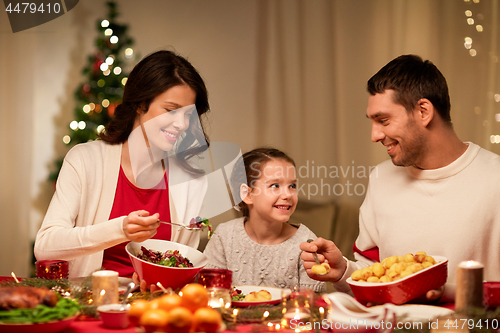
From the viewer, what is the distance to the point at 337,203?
333 centimetres

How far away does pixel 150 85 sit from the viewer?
2113 millimetres

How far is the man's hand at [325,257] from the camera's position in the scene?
1.60 meters

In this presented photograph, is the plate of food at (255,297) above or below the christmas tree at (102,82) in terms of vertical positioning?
below

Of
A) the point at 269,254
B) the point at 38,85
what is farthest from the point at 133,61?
the point at 269,254

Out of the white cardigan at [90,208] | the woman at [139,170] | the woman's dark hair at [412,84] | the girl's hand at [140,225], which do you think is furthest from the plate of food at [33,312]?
the woman's dark hair at [412,84]

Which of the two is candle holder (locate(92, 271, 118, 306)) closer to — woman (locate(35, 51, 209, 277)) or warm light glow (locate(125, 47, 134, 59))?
woman (locate(35, 51, 209, 277))

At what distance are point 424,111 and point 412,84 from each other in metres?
0.13

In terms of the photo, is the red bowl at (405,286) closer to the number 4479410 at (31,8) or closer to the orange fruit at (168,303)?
Result: the orange fruit at (168,303)

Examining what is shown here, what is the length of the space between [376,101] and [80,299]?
57.6 inches

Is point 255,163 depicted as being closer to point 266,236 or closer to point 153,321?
point 266,236

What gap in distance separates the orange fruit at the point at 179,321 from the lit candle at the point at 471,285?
67 cm

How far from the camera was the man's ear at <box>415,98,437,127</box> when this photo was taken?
1.94 meters

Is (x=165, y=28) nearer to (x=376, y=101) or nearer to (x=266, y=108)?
(x=266, y=108)

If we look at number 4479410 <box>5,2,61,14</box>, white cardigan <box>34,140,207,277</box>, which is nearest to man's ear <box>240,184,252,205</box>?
white cardigan <box>34,140,207,277</box>
